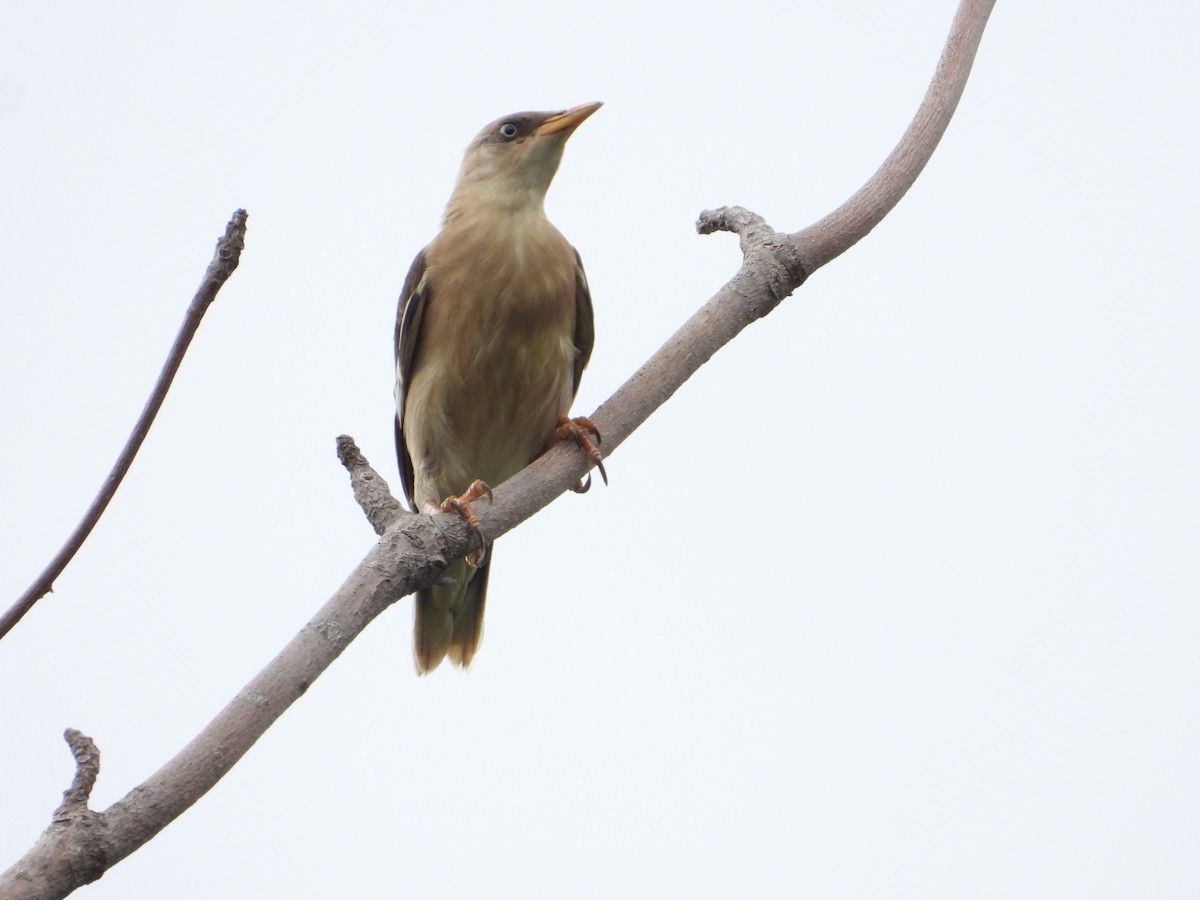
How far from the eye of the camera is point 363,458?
3291 mm

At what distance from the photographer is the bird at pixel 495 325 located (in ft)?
14.8

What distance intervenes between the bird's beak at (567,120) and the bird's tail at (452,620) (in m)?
1.70

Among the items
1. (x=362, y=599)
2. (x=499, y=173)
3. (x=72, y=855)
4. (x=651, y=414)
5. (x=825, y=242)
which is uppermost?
(x=499, y=173)

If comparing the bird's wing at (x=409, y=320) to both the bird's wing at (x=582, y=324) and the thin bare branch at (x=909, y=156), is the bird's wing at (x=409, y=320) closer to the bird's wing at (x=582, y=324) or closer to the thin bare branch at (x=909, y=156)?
the bird's wing at (x=582, y=324)

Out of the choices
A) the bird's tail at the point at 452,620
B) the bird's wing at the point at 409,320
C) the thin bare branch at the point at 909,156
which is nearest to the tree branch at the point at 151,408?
the thin bare branch at the point at 909,156

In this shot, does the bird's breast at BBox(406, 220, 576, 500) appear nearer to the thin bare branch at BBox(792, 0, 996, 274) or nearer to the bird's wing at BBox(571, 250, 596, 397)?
the bird's wing at BBox(571, 250, 596, 397)

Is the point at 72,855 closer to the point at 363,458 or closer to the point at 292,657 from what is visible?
the point at 292,657

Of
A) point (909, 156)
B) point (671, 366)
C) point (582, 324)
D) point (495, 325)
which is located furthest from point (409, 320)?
point (909, 156)

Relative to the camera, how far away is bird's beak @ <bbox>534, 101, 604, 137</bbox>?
4.60 m

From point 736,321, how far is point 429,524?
0.94m

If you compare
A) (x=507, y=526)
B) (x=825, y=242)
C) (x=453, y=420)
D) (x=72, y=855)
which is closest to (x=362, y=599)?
(x=507, y=526)

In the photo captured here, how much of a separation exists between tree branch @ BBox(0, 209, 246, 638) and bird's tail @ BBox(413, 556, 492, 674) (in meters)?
3.18

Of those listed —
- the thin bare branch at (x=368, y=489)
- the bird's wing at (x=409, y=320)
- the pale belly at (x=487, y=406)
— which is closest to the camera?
the thin bare branch at (x=368, y=489)

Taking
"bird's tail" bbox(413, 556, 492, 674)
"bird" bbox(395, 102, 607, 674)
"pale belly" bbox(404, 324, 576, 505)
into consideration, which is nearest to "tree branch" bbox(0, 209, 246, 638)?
"bird" bbox(395, 102, 607, 674)
